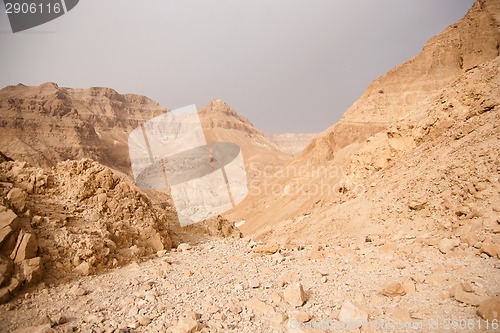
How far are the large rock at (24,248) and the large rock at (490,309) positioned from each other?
18.2 ft

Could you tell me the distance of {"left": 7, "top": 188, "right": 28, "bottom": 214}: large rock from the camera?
4.51m

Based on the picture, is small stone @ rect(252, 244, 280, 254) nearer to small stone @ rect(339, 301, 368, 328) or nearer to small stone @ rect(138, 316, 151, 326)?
small stone @ rect(339, 301, 368, 328)

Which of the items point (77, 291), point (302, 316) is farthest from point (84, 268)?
point (302, 316)

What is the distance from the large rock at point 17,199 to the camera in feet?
14.8

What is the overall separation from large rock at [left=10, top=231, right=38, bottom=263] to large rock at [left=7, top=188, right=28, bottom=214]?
0.60 m

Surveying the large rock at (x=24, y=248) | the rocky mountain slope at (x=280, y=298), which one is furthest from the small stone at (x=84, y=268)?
the large rock at (x=24, y=248)

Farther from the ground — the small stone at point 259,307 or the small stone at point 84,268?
the small stone at point 84,268

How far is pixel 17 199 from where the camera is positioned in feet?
15.1

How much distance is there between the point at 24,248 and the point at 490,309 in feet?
18.5

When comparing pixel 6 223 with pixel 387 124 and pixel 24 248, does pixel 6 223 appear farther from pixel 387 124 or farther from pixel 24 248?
pixel 387 124

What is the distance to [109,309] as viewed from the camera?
3.53m

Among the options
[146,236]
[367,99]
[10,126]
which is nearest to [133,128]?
[10,126]

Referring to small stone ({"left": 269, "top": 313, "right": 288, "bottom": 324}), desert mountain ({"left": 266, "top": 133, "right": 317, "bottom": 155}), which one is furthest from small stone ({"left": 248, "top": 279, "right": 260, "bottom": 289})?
desert mountain ({"left": 266, "top": 133, "right": 317, "bottom": 155})

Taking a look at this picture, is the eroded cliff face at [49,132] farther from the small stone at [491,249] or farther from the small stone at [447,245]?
the small stone at [491,249]
